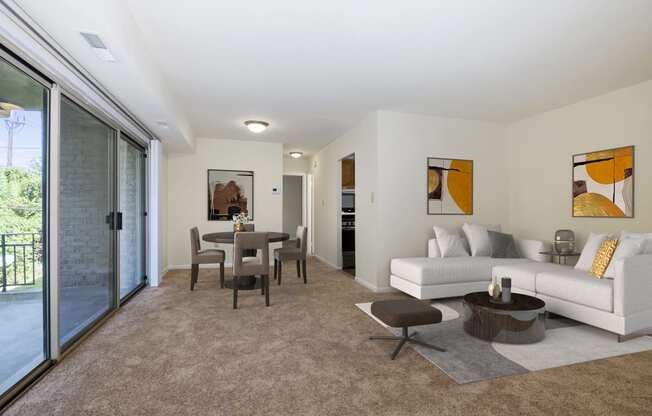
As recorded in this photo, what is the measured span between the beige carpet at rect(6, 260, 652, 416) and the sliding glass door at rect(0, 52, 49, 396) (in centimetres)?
26

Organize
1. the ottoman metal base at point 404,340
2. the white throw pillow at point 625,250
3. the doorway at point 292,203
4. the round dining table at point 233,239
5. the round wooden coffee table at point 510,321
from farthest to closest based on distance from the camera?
the doorway at point 292,203 < the round dining table at point 233,239 < the white throw pillow at point 625,250 < the round wooden coffee table at point 510,321 < the ottoman metal base at point 404,340

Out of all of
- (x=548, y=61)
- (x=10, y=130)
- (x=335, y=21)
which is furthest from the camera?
(x=548, y=61)

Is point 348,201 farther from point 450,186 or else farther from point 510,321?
point 510,321

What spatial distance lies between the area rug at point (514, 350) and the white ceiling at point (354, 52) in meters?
2.54

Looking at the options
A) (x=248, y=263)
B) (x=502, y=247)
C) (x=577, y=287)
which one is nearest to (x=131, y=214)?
(x=248, y=263)

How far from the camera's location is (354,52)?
10.2 ft

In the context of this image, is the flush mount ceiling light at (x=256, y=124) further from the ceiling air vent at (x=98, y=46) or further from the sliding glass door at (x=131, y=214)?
the ceiling air vent at (x=98, y=46)

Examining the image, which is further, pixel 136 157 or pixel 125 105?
pixel 136 157

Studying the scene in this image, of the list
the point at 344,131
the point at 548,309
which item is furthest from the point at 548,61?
the point at 344,131

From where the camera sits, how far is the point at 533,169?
204 inches

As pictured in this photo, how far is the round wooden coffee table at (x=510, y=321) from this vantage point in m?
2.85

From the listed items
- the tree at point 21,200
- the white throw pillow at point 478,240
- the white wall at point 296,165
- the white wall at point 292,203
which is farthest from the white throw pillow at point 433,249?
the white wall at point 292,203

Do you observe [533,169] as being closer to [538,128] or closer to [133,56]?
[538,128]

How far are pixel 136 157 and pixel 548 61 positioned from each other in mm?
5037
